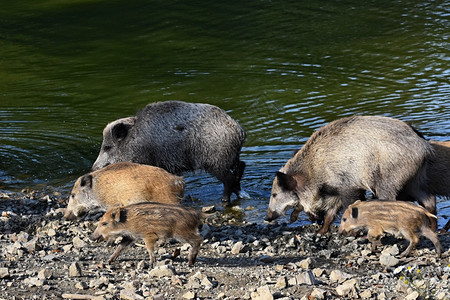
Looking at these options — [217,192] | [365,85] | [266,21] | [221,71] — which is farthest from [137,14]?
[217,192]

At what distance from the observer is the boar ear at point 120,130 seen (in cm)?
1077

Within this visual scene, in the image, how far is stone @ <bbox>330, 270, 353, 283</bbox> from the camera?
7043 millimetres

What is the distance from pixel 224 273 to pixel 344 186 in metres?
2.01

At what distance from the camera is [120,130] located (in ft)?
35.5

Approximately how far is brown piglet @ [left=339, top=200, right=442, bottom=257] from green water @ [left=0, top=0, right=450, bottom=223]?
2.26 meters

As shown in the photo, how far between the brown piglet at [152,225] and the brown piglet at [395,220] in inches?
62.9

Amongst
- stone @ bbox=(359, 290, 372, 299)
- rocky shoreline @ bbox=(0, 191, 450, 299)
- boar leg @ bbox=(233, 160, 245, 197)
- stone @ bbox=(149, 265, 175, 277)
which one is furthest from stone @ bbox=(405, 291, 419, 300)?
boar leg @ bbox=(233, 160, 245, 197)

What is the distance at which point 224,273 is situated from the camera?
734 centimetres

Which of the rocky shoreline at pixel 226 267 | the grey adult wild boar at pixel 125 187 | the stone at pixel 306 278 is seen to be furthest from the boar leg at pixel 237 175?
the stone at pixel 306 278

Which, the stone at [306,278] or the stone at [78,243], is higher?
the stone at [306,278]

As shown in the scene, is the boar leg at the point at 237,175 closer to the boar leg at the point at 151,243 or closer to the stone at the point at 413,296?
the boar leg at the point at 151,243

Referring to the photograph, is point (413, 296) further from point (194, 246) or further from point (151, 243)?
point (151, 243)

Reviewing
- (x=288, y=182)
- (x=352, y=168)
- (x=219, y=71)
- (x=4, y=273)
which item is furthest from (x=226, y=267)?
(x=219, y=71)

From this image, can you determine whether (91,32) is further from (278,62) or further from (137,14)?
(278,62)
